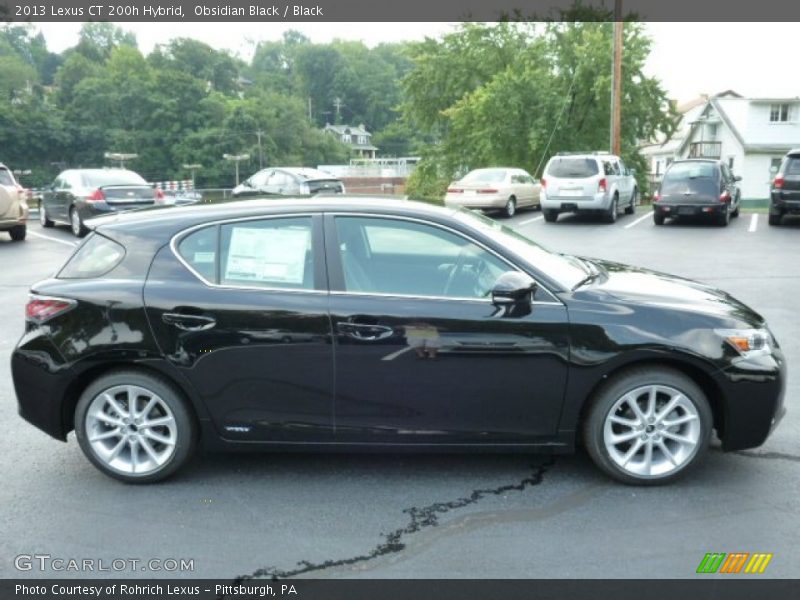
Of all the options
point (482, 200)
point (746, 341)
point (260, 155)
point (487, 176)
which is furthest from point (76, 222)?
point (260, 155)

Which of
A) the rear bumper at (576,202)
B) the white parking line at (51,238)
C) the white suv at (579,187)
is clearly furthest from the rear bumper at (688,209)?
the white parking line at (51,238)

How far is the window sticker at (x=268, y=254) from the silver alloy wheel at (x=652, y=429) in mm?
1907

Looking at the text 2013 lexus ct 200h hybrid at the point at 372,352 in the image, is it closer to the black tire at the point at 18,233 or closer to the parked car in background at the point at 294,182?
the black tire at the point at 18,233

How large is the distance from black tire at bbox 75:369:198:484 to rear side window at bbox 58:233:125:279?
0.61 m

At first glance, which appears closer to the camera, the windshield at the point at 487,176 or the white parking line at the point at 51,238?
the white parking line at the point at 51,238

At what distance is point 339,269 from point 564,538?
1810mm

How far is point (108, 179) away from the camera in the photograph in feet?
58.2

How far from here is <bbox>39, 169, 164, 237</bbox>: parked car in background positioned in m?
17.2

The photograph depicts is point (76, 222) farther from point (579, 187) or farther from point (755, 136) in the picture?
point (755, 136)

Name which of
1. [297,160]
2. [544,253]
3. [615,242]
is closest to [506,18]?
[615,242]

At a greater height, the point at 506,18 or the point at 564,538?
the point at 506,18

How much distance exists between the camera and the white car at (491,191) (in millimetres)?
21812

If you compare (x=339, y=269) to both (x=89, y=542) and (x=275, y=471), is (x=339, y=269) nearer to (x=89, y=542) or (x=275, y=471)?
(x=275, y=471)
